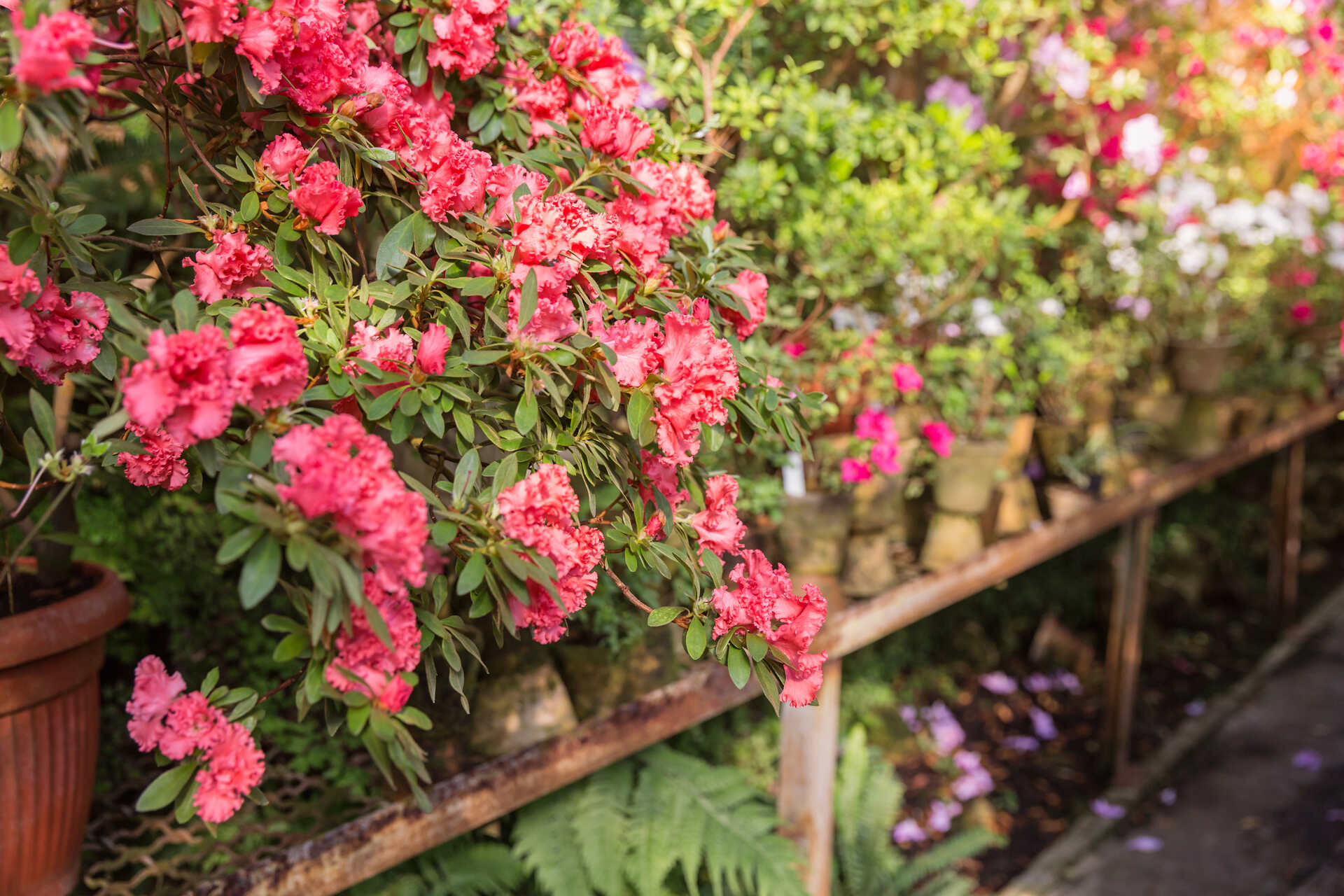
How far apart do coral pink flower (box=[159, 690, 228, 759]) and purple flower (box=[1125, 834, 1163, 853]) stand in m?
2.76

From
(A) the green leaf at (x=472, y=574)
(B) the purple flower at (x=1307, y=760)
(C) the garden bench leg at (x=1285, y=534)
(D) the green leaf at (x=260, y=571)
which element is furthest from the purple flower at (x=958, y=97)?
(C) the garden bench leg at (x=1285, y=534)

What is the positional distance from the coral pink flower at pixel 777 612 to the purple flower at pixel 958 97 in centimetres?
184

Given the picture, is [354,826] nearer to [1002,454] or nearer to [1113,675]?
[1002,454]

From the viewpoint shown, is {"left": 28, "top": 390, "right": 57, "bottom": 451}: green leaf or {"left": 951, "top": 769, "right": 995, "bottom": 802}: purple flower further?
{"left": 951, "top": 769, "right": 995, "bottom": 802}: purple flower

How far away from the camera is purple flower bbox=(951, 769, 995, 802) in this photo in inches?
114

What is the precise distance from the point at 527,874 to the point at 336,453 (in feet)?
3.63

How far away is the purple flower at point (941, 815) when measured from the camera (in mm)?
2760

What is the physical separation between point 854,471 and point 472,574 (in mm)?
1106

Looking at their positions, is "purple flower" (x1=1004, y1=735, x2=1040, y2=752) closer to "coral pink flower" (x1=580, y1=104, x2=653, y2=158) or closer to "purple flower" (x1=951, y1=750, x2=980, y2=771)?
"purple flower" (x1=951, y1=750, x2=980, y2=771)

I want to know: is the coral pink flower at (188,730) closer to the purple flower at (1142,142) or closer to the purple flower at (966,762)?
the purple flower at (966,762)

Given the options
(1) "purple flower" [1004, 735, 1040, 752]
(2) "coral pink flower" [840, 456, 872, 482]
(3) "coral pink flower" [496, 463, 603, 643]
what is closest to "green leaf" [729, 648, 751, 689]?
(3) "coral pink flower" [496, 463, 603, 643]

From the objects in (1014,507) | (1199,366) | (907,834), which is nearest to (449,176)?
(1014,507)

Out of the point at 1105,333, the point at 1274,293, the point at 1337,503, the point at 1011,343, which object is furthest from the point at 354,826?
the point at 1337,503

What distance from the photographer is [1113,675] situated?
3035mm
